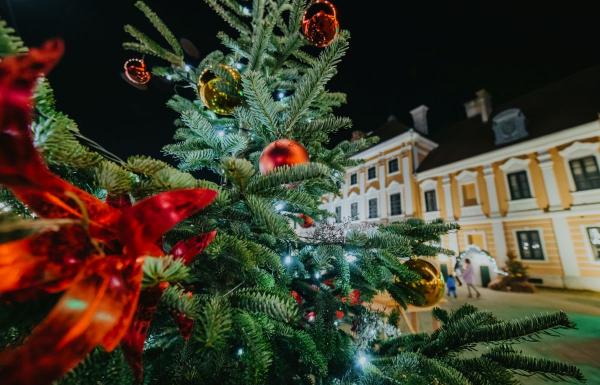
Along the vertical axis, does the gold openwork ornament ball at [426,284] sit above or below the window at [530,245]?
below

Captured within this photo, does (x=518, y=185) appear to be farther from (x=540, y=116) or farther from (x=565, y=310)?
(x=565, y=310)

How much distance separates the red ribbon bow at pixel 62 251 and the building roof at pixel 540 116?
16070 millimetres

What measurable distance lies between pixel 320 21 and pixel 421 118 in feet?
64.9

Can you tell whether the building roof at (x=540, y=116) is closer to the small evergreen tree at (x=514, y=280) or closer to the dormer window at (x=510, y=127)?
the dormer window at (x=510, y=127)

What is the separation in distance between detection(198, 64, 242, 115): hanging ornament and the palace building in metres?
9.66

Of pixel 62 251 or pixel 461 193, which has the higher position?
pixel 461 193

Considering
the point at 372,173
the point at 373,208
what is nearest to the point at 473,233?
the point at 373,208

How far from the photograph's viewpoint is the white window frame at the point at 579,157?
1017cm

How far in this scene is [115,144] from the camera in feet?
25.4

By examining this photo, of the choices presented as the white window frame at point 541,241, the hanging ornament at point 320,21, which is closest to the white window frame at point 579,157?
the white window frame at point 541,241

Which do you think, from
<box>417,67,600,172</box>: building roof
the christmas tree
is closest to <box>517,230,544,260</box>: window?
<box>417,67,600,172</box>: building roof

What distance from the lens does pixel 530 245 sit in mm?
11555

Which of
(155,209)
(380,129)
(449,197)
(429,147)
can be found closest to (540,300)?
(449,197)

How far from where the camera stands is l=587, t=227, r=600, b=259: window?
9930 mm
